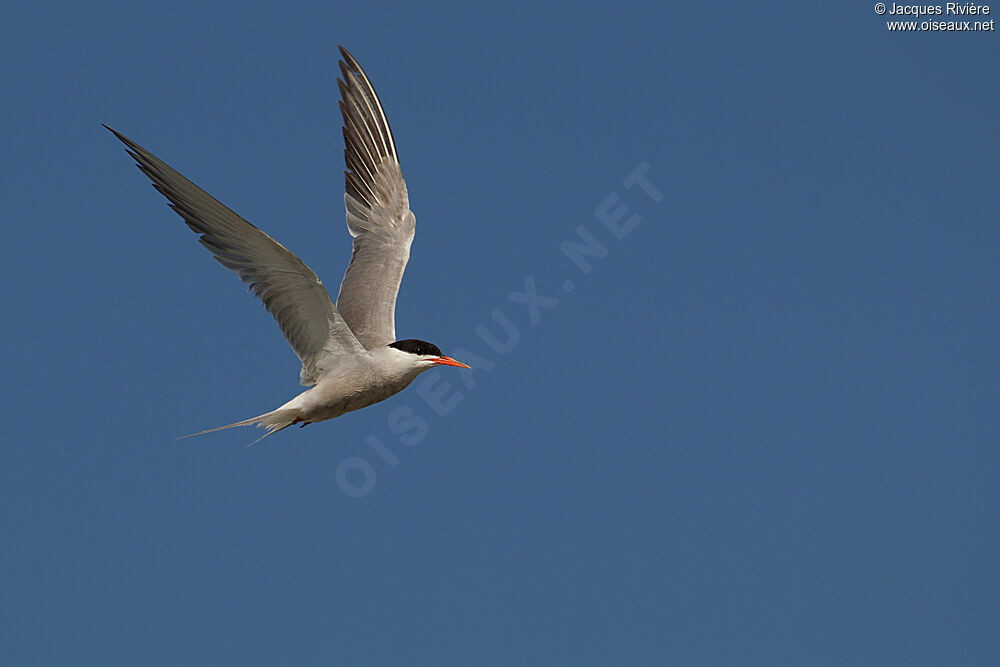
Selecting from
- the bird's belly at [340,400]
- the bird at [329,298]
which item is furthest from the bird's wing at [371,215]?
the bird's belly at [340,400]

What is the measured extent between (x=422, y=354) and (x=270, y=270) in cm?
145

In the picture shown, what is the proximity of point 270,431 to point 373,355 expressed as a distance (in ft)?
3.78

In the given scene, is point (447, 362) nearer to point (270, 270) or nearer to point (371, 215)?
point (270, 270)

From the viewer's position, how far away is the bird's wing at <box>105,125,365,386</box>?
7.35 meters

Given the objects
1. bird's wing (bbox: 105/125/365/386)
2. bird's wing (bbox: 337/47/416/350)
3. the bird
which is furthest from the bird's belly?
bird's wing (bbox: 337/47/416/350)

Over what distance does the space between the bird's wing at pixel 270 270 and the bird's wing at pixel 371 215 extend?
889mm

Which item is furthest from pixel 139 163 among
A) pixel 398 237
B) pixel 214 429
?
pixel 398 237

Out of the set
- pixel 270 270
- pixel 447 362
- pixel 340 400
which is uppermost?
pixel 270 270

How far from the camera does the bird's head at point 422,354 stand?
828 cm

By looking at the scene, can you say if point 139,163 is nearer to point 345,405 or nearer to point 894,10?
point 345,405

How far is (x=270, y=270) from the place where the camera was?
7.86 meters

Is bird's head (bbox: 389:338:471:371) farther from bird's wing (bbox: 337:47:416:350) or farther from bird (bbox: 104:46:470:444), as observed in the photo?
bird's wing (bbox: 337:47:416:350)

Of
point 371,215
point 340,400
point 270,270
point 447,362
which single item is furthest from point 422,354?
point 371,215

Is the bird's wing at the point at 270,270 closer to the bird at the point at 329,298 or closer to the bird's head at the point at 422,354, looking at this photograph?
the bird at the point at 329,298
